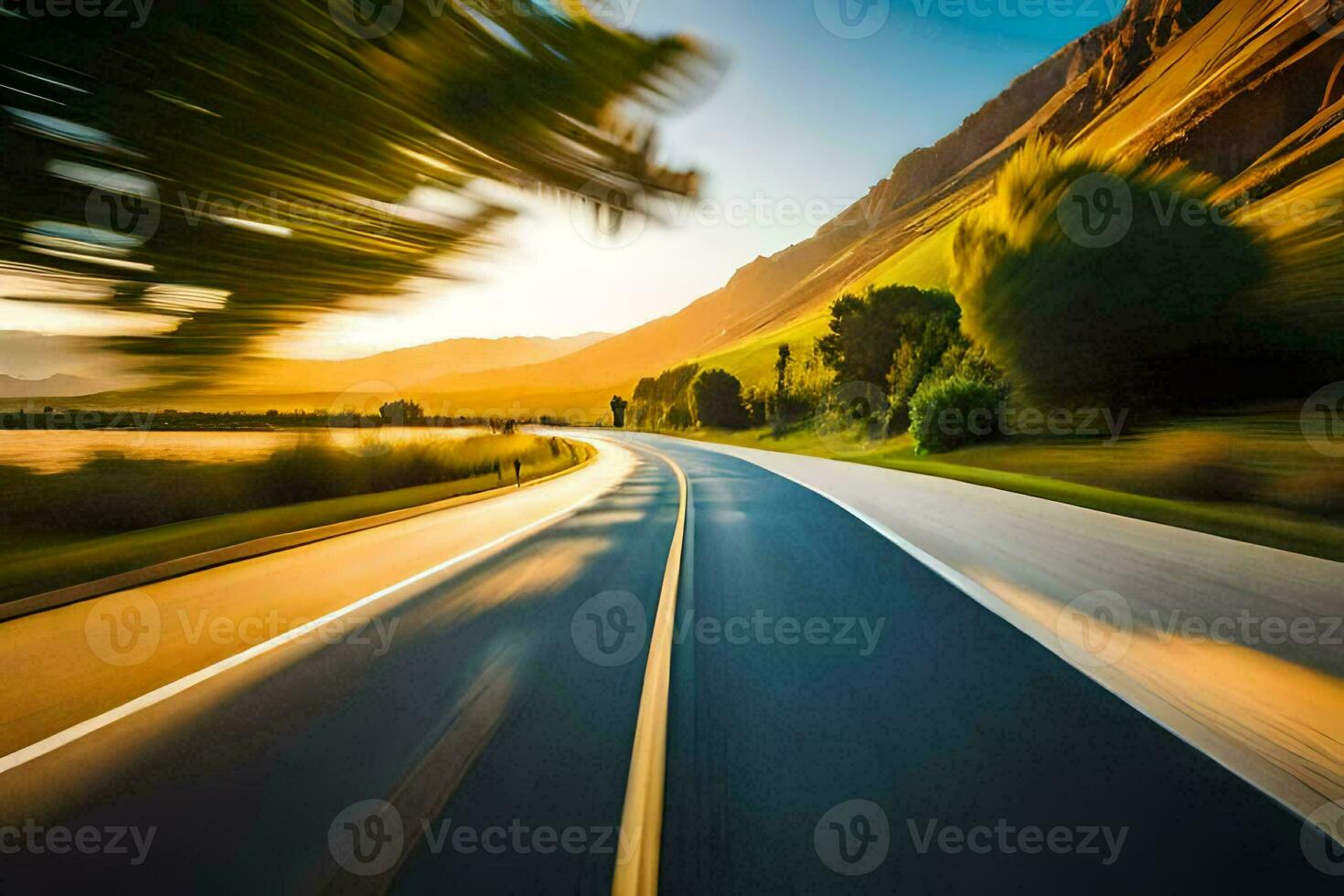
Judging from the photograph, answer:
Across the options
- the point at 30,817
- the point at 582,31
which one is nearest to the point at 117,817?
the point at 30,817

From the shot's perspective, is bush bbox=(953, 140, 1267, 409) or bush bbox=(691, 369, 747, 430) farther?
bush bbox=(691, 369, 747, 430)

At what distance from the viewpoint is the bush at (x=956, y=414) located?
1030 inches

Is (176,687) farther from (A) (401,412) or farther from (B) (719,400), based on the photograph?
(B) (719,400)

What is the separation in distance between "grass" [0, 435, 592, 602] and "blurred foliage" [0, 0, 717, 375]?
3.52 metres

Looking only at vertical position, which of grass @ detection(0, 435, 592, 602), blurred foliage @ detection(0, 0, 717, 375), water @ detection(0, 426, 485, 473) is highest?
blurred foliage @ detection(0, 0, 717, 375)

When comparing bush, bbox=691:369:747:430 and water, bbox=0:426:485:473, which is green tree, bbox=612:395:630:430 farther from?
water, bbox=0:426:485:473

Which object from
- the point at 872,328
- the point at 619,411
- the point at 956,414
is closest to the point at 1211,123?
the point at 872,328

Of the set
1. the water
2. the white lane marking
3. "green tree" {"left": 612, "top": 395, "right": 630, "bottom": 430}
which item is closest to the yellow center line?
the white lane marking

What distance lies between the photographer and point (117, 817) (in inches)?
110

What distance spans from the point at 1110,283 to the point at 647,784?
20.9 m

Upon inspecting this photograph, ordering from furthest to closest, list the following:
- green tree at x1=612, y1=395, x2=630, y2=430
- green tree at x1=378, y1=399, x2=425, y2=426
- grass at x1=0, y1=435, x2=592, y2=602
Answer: green tree at x1=612, y1=395, x2=630, y2=430
green tree at x1=378, y1=399, x2=425, y2=426
grass at x1=0, y1=435, x2=592, y2=602

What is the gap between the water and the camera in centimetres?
787

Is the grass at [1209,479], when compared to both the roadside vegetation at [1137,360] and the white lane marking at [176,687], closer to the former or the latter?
the roadside vegetation at [1137,360]

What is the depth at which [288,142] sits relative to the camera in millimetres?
3811
